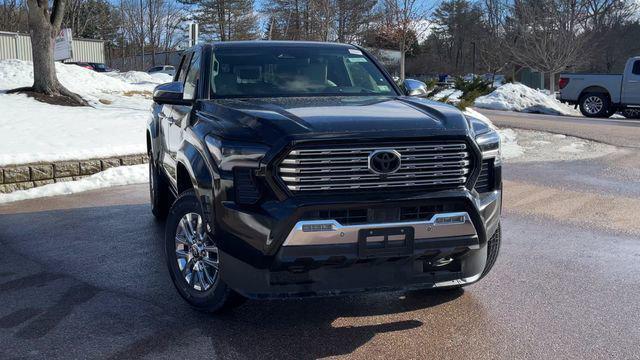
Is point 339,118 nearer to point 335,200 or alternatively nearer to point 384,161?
point 384,161

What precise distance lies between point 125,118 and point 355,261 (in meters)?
9.84

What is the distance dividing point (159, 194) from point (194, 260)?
2733 millimetres

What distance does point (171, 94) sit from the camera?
4793mm

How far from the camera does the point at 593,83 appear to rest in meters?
22.6

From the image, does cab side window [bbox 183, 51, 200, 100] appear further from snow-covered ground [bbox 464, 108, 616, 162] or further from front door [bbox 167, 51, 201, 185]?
snow-covered ground [bbox 464, 108, 616, 162]

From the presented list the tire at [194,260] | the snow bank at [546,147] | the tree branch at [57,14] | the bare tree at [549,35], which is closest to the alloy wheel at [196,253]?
the tire at [194,260]

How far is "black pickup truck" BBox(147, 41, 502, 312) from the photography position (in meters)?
3.38

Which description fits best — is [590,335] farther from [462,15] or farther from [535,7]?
[462,15]

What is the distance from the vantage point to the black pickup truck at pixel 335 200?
133 inches

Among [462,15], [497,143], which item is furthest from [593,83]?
[462,15]

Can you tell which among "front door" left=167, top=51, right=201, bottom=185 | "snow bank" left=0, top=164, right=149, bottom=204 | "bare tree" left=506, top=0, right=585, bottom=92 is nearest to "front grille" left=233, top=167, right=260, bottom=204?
"front door" left=167, top=51, right=201, bottom=185

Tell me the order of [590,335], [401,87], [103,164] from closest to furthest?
[590,335] < [401,87] < [103,164]

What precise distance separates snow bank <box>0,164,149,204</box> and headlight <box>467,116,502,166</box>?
6.43 m

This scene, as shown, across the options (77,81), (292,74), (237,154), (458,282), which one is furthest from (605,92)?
(237,154)
